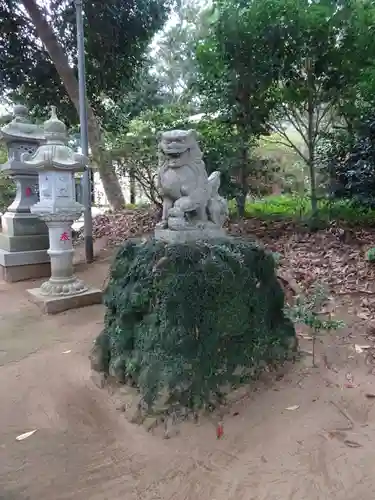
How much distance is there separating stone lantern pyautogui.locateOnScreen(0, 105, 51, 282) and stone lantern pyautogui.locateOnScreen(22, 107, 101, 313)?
90 centimetres

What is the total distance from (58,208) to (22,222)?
1.34m

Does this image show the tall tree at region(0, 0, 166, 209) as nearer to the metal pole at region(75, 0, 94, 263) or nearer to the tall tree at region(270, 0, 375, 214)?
the metal pole at region(75, 0, 94, 263)

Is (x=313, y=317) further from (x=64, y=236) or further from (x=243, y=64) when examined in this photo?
(x=243, y=64)

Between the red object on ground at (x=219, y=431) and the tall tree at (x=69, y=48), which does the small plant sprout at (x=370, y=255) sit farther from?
the tall tree at (x=69, y=48)

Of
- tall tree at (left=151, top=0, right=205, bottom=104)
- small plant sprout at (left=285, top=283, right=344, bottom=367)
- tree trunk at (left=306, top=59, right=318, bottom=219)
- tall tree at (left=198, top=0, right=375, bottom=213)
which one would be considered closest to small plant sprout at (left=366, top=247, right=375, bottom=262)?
tree trunk at (left=306, top=59, right=318, bottom=219)

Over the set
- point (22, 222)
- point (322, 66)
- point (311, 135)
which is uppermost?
point (322, 66)

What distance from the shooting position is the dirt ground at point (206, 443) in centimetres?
195

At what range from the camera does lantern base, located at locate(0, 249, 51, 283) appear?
570 cm

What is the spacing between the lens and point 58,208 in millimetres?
4789

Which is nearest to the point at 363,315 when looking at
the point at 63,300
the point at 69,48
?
the point at 63,300

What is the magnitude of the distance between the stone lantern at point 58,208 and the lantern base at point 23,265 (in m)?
0.89

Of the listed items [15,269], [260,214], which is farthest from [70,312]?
[260,214]

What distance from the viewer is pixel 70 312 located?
14.9ft

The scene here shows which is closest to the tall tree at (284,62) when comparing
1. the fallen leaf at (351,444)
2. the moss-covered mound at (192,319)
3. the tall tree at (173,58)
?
the moss-covered mound at (192,319)
